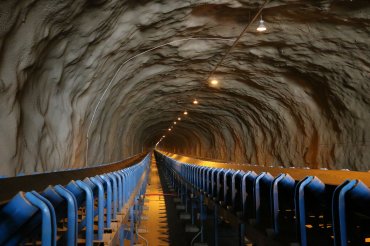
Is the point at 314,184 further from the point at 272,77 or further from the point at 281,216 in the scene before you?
the point at 272,77

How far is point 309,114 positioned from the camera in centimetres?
1619

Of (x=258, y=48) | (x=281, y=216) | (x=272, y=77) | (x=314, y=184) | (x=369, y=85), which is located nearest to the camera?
(x=314, y=184)

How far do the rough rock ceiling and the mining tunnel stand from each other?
0.04 m

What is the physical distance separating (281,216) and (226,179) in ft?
6.47

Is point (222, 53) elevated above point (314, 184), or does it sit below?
above

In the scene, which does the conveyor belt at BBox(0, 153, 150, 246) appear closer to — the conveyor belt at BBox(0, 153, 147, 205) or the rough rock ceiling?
the conveyor belt at BBox(0, 153, 147, 205)

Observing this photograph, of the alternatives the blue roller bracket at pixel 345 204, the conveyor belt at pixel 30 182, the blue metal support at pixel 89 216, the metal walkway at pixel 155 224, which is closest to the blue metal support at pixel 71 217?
the conveyor belt at pixel 30 182

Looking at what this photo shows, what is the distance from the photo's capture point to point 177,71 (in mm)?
16219

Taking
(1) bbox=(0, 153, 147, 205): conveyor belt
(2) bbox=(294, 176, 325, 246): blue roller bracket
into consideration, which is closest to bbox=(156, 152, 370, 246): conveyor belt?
(2) bbox=(294, 176, 325, 246): blue roller bracket

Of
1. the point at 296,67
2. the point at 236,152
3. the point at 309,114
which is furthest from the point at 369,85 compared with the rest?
the point at 236,152

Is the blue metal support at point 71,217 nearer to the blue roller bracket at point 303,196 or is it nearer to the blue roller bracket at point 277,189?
the blue roller bracket at point 303,196

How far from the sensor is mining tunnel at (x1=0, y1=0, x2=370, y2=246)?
12.1 ft

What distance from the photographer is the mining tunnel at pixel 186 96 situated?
12.1 ft

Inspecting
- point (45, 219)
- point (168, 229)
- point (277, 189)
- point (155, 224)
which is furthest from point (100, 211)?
point (155, 224)
